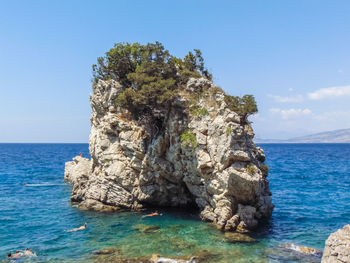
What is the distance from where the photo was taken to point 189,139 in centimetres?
2483

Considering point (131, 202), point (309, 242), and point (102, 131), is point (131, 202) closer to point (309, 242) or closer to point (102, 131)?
point (102, 131)

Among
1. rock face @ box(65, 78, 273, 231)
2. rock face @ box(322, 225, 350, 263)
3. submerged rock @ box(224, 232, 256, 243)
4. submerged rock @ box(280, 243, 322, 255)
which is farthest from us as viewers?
rock face @ box(65, 78, 273, 231)

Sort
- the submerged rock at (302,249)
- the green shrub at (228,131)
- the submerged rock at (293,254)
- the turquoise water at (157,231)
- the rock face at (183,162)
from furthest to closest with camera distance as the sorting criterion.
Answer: the rock face at (183,162)
the green shrub at (228,131)
the turquoise water at (157,231)
the submerged rock at (302,249)
the submerged rock at (293,254)

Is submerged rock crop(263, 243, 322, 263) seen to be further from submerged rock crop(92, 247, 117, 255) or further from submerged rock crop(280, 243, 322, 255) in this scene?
submerged rock crop(92, 247, 117, 255)

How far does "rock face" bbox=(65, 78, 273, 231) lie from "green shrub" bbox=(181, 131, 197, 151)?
9 cm

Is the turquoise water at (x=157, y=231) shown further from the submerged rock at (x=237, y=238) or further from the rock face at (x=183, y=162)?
the rock face at (x=183, y=162)

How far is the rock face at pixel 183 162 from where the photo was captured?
22422mm

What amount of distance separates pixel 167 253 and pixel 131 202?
11.8 meters

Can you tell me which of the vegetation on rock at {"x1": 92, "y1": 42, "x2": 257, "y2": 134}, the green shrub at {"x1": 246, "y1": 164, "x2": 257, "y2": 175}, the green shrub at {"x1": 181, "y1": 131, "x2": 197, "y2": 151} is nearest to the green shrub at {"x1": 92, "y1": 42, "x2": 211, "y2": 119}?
the vegetation on rock at {"x1": 92, "y1": 42, "x2": 257, "y2": 134}

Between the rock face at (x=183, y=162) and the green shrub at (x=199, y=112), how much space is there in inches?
3.5

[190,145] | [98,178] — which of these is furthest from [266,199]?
[98,178]

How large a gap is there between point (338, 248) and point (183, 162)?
15317 mm

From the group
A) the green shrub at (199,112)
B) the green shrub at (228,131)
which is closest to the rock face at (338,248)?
the green shrub at (228,131)

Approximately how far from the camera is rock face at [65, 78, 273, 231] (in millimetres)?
22422
